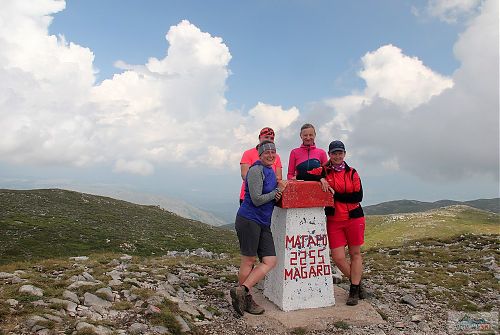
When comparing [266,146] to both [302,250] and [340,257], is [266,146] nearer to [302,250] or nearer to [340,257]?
[302,250]

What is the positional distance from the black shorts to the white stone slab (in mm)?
518

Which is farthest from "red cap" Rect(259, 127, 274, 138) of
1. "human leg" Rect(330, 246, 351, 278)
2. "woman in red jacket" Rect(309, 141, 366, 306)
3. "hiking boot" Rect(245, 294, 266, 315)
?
"hiking boot" Rect(245, 294, 266, 315)

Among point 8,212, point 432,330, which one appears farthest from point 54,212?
point 432,330

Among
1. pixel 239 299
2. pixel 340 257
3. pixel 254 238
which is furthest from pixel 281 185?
pixel 239 299

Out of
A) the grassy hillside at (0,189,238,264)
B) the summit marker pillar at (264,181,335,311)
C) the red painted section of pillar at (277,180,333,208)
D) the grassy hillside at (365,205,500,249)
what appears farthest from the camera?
the grassy hillside at (365,205,500,249)

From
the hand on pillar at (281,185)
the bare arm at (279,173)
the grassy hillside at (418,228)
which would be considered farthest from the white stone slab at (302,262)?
the grassy hillside at (418,228)

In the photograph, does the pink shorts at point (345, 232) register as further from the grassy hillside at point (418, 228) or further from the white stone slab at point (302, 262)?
the grassy hillside at point (418, 228)

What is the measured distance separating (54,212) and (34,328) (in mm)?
35570

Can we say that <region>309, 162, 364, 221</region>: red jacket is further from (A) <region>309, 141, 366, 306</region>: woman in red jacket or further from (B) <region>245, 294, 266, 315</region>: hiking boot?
(B) <region>245, 294, 266, 315</region>: hiking boot

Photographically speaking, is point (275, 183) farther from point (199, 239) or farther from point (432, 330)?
point (199, 239)

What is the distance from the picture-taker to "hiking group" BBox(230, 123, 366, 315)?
862cm

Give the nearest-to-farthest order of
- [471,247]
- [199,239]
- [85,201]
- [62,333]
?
[62,333] → [471,247] → [199,239] → [85,201]

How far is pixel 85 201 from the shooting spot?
160 feet

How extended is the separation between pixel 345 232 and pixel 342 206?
72 centimetres
